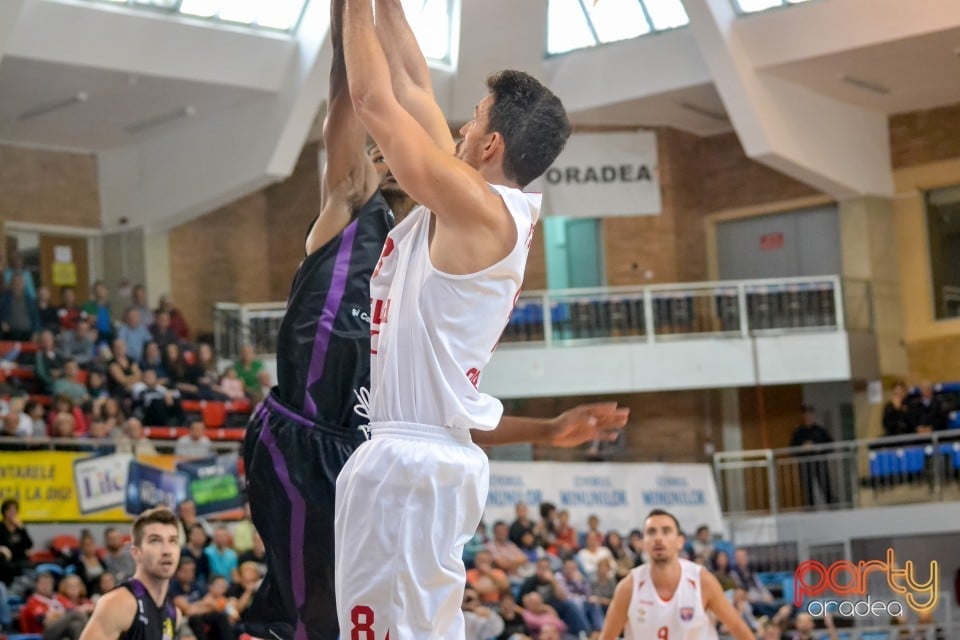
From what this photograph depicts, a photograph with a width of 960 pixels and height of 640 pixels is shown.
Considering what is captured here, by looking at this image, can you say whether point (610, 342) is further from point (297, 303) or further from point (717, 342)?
point (297, 303)

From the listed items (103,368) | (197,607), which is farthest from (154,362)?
(197,607)

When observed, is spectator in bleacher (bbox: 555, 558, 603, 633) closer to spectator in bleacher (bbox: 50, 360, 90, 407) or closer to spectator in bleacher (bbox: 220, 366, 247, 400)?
spectator in bleacher (bbox: 220, 366, 247, 400)

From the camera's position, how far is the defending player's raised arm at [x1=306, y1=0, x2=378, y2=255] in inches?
188

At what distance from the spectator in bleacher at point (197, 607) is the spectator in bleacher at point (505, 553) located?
4.23 m

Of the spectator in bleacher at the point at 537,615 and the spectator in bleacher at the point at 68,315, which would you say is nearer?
the spectator in bleacher at the point at 537,615

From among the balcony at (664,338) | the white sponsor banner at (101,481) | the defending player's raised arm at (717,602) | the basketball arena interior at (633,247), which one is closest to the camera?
the defending player's raised arm at (717,602)

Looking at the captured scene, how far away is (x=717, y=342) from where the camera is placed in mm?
22625

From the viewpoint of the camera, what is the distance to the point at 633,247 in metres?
25.3

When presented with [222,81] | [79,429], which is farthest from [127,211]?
[79,429]

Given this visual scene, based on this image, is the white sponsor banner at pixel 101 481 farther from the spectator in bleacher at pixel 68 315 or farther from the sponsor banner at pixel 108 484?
the spectator in bleacher at pixel 68 315

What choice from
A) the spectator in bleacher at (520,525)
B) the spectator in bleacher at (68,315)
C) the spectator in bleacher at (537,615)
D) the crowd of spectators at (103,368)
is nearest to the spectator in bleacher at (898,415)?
the spectator in bleacher at (520,525)

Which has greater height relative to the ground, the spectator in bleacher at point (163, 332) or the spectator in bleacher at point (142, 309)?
the spectator in bleacher at point (142, 309)

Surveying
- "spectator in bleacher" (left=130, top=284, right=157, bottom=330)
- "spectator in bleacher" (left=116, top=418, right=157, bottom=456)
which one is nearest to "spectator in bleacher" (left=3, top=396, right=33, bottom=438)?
"spectator in bleacher" (left=116, top=418, right=157, bottom=456)

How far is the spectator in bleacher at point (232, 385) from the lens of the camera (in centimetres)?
1952
